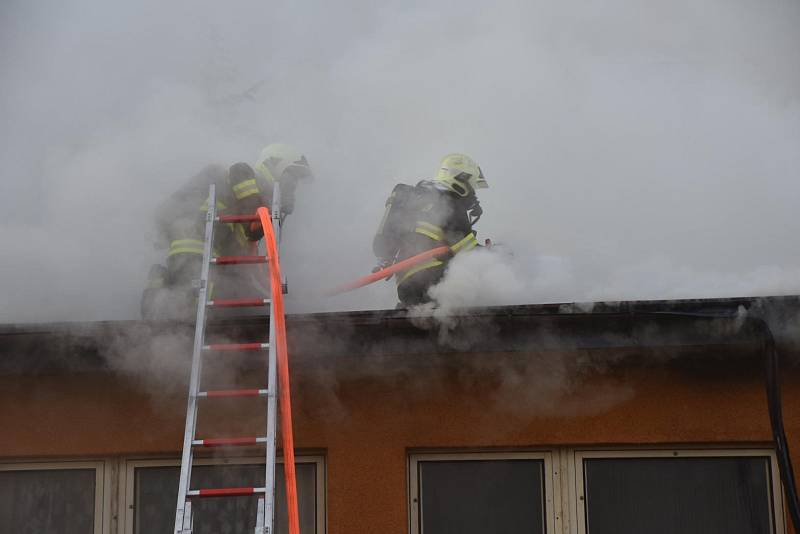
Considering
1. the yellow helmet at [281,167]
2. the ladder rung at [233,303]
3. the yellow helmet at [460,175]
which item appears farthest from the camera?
the yellow helmet at [460,175]

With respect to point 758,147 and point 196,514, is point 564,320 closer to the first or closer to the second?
point 196,514

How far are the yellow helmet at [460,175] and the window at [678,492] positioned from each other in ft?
6.28

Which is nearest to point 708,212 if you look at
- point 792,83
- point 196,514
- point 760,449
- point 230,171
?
point 792,83

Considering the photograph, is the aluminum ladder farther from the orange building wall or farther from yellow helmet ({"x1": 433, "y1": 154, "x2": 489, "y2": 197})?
yellow helmet ({"x1": 433, "y1": 154, "x2": 489, "y2": 197})

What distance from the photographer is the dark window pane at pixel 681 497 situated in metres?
4.79

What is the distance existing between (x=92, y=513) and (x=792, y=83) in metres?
7.35

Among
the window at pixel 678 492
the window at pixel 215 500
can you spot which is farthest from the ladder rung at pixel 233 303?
the window at pixel 678 492

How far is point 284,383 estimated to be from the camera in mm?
4301

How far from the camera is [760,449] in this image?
4812 millimetres

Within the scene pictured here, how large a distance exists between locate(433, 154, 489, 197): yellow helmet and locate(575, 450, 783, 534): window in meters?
1.92

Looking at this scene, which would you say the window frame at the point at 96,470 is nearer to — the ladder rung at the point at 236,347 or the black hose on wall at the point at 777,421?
the ladder rung at the point at 236,347

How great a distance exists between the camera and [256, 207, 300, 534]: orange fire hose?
4.05 m

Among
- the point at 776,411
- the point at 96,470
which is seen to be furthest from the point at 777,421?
the point at 96,470

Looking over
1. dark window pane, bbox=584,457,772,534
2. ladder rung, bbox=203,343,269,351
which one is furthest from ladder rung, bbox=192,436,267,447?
dark window pane, bbox=584,457,772,534
